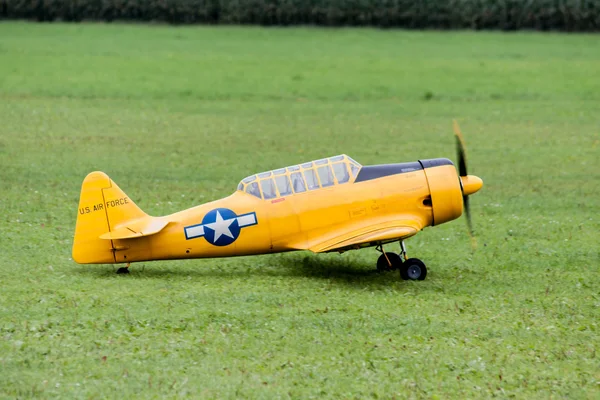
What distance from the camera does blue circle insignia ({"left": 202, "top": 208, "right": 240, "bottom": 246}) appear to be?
1598 centimetres

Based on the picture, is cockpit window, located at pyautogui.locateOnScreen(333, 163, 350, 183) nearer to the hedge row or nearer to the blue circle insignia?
the blue circle insignia

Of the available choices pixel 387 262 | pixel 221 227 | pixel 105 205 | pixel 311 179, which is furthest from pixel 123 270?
pixel 387 262

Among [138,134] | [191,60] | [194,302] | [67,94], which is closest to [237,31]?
[191,60]

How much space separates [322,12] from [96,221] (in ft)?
151

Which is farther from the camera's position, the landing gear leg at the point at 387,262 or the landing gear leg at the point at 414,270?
the landing gear leg at the point at 387,262

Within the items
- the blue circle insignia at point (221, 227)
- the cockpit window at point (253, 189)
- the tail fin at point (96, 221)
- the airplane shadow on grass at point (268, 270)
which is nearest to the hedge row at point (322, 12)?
the airplane shadow on grass at point (268, 270)

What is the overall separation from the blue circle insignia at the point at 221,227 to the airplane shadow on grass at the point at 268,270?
28.7 inches

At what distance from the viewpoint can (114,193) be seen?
15.9 metres

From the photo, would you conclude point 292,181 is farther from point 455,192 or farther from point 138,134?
point 138,134

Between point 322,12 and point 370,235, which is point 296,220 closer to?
point 370,235

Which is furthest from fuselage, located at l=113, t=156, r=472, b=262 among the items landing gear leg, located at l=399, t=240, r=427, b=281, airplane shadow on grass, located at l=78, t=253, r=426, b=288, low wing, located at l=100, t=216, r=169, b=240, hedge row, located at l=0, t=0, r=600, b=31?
hedge row, located at l=0, t=0, r=600, b=31

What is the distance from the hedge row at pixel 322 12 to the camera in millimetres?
58750

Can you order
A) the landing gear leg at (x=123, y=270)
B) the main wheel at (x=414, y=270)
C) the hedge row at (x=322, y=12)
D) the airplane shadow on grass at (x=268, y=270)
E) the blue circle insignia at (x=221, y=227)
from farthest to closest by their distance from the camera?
the hedge row at (x=322, y=12) → the main wheel at (x=414, y=270) → the airplane shadow on grass at (x=268, y=270) → the landing gear leg at (x=123, y=270) → the blue circle insignia at (x=221, y=227)

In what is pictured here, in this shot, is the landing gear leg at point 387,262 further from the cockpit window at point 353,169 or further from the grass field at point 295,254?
the cockpit window at point 353,169
